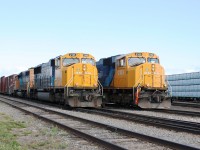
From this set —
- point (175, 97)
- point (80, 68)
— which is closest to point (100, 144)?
point (80, 68)

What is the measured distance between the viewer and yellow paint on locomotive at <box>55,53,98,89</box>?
2012cm

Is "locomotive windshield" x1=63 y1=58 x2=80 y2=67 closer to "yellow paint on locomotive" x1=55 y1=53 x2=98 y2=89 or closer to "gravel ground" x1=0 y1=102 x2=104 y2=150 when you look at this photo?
"yellow paint on locomotive" x1=55 y1=53 x2=98 y2=89

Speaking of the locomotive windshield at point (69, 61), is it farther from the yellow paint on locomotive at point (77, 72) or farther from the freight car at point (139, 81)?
the freight car at point (139, 81)

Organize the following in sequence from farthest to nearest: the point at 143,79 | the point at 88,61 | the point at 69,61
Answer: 1. the point at 88,61
2. the point at 69,61
3. the point at 143,79

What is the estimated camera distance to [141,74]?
63.8 feet

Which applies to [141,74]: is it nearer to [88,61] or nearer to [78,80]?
[88,61]

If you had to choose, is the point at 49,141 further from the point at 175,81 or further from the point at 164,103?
the point at 175,81

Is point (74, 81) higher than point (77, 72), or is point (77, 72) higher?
point (77, 72)

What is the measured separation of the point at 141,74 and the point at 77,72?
12.3ft

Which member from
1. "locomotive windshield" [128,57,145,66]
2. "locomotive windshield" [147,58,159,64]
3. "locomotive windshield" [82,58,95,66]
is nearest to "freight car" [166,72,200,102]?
"locomotive windshield" [147,58,159,64]

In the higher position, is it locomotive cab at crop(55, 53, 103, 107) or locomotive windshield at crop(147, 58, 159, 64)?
locomotive windshield at crop(147, 58, 159, 64)

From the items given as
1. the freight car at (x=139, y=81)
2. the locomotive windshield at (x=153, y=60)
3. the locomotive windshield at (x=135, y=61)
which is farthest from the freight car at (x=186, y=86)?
the locomotive windshield at (x=135, y=61)

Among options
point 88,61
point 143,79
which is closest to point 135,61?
point 143,79

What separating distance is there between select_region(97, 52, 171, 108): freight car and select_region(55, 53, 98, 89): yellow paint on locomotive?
1502 millimetres
